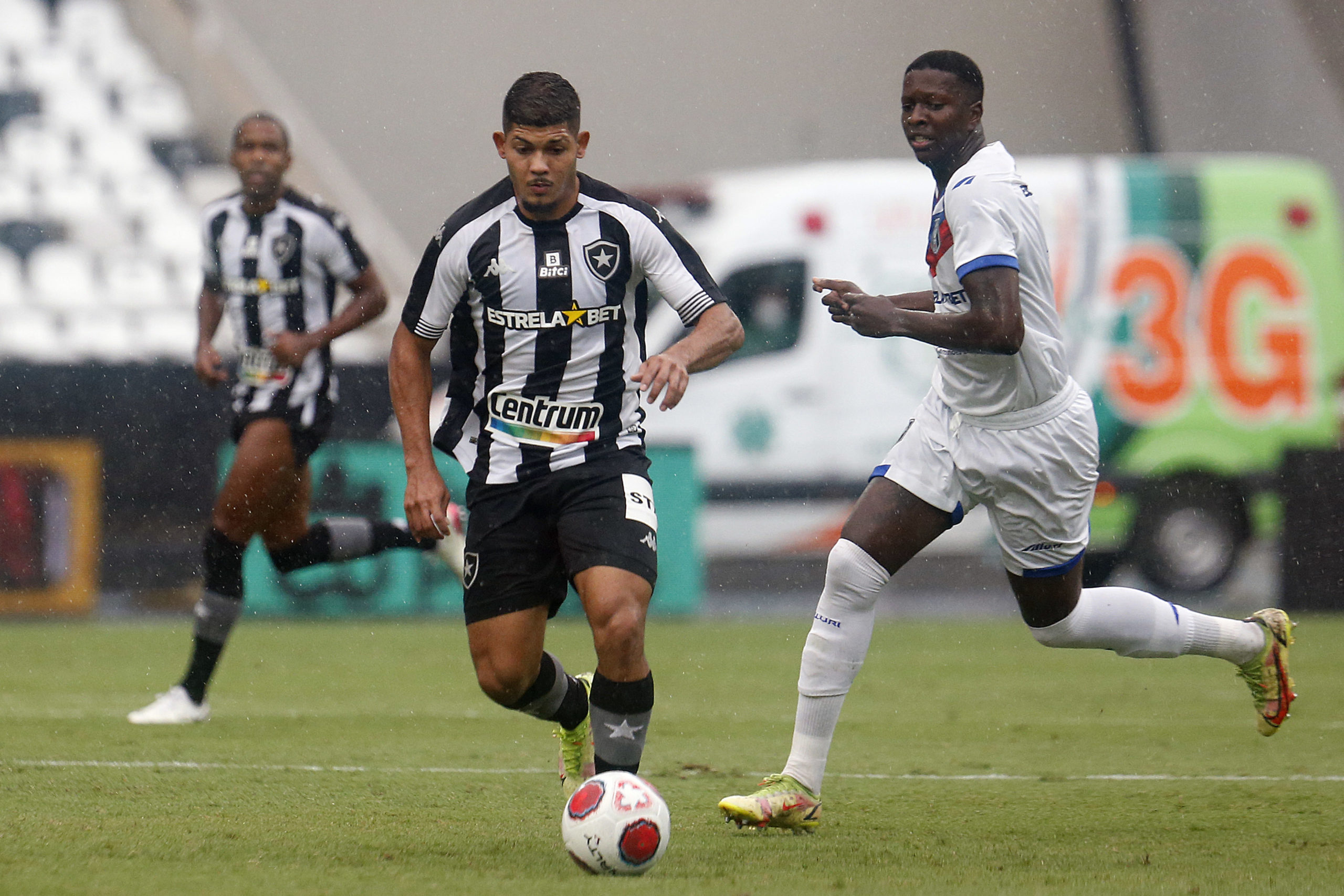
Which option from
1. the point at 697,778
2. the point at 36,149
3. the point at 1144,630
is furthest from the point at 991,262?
the point at 36,149

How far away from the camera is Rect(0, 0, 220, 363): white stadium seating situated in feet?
58.9

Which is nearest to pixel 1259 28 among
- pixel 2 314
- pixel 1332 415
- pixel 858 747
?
pixel 1332 415

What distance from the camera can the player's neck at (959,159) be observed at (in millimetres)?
4582

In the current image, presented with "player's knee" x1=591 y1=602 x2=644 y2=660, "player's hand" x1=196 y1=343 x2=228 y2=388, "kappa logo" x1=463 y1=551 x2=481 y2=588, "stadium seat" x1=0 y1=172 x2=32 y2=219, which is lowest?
"player's knee" x1=591 y1=602 x2=644 y2=660

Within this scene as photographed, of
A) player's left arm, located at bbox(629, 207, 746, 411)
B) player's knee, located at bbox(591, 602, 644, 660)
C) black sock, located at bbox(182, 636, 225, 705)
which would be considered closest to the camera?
player's knee, located at bbox(591, 602, 644, 660)

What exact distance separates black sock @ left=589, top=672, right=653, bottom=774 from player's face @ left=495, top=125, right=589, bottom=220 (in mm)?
1177

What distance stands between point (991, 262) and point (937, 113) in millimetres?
466

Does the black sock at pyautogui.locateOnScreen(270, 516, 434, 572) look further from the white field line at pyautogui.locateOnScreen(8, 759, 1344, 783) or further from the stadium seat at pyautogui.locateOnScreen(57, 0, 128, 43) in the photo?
the stadium seat at pyautogui.locateOnScreen(57, 0, 128, 43)

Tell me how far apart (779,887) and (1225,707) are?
160 inches

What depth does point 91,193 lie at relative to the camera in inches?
734

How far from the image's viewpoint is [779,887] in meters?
3.69

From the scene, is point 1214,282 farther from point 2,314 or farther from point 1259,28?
point 2,314

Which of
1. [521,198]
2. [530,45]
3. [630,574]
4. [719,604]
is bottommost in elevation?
→ [719,604]

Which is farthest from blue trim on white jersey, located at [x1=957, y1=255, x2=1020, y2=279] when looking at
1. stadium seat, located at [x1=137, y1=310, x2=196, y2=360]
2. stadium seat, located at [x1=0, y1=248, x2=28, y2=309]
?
stadium seat, located at [x1=0, y1=248, x2=28, y2=309]
